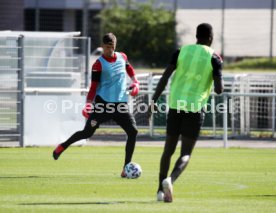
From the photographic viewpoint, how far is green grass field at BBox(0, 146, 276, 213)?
1161 centimetres

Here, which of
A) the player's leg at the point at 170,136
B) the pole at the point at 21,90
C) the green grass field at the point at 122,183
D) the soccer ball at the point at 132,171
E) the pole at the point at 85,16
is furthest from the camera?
the pole at the point at 85,16

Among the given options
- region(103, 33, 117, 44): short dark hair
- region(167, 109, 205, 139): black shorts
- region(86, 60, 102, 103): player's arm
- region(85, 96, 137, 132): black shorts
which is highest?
region(103, 33, 117, 44): short dark hair

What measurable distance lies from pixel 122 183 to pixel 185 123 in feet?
9.20

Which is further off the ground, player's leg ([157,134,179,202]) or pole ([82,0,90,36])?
pole ([82,0,90,36])

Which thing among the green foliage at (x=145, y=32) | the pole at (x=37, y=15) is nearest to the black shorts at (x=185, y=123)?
the green foliage at (x=145, y=32)

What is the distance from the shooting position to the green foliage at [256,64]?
147 ft

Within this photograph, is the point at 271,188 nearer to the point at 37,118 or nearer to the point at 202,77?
the point at 202,77

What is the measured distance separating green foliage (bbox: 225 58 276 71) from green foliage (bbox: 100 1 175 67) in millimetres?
3382

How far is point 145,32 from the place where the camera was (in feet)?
155

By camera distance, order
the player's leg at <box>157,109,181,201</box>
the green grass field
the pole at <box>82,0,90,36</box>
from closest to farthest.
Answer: the green grass field < the player's leg at <box>157,109,181,201</box> < the pole at <box>82,0,90,36</box>

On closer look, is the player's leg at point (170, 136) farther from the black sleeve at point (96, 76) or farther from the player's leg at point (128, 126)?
the black sleeve at point (96, 76)

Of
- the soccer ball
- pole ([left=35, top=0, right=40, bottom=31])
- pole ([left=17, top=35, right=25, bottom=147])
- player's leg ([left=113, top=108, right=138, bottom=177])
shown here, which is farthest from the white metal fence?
pole ([left=35, top=0, right=40, bottom=31])

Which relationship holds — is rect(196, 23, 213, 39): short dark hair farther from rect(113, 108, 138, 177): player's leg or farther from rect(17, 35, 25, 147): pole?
rect(17, 35, 25, 147): pole

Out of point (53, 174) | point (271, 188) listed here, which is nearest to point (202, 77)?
point (271, 188)
